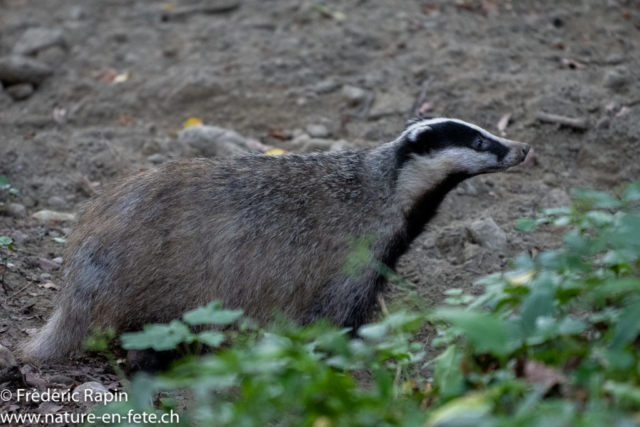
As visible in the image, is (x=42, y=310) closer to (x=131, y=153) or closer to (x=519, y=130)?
(x=131, y=153)

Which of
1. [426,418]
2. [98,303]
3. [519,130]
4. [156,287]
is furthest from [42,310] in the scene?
[519,130]

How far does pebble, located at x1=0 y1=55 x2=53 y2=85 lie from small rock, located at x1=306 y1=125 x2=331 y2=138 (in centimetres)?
375

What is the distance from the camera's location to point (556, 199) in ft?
20.9

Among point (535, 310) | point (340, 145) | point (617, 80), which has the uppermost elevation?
point (535, 310)

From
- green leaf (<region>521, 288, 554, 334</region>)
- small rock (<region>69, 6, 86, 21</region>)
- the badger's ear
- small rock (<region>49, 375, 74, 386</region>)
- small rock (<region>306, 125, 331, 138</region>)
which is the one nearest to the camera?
green leaf (<region>521, 288, 554, 334</region>)

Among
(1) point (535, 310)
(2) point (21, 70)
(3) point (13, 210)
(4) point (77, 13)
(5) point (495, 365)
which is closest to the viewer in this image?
(1) point (535, 310)

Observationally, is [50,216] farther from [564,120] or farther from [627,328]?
[627,328]

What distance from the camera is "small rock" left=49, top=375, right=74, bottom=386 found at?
4297 millimetres

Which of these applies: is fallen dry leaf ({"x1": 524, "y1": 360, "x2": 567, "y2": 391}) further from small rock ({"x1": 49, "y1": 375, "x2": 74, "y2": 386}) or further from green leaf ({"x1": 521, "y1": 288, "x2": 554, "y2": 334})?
small rock ({"x1": 49, "y1": 375, "x2": 74, "y2": 386})

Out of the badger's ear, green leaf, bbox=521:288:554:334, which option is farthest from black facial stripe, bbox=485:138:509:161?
green leaf, bbox=521:288:554:334

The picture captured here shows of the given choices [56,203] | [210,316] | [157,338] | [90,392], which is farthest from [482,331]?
[56,203]

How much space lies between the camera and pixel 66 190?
680 centimetres

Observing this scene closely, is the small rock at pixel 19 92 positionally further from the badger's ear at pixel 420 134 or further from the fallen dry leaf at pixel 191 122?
the badger's ear at pixel 420 134

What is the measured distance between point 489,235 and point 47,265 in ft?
11.7
